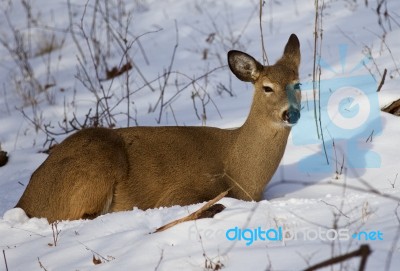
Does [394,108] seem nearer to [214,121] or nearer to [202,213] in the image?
[214,121]

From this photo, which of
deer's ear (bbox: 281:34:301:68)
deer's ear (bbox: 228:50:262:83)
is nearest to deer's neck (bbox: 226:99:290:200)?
deer's ear (bbox: 228:50:262:83)

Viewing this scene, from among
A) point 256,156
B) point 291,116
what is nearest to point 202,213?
Result: point 291,116

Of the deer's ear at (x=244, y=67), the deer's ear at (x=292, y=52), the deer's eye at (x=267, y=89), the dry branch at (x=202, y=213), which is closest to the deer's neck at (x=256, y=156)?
the deer's eye at (x=267, y=89)

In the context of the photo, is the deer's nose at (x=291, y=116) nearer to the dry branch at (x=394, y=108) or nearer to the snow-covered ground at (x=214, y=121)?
the snow-covered ground at (x=214, y=121)

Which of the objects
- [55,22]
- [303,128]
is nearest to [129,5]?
[55,22]

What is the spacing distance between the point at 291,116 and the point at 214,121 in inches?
78.9

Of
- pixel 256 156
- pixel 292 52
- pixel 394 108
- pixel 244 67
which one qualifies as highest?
pixel 292 52

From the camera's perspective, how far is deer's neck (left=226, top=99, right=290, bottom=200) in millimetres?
5891

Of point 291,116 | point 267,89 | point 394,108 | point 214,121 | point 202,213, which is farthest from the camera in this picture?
point 214,121

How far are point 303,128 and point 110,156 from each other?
6.42 feet

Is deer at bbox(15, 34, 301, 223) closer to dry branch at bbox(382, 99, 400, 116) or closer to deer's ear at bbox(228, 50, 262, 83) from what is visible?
deer's ear at bbox(228, 50, 262, 83)

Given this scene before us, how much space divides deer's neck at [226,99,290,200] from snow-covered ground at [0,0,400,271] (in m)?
0.21

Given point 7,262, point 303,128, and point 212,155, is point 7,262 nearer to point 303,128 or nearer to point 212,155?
point 212,155

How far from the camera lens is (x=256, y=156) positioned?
19.5 ft
